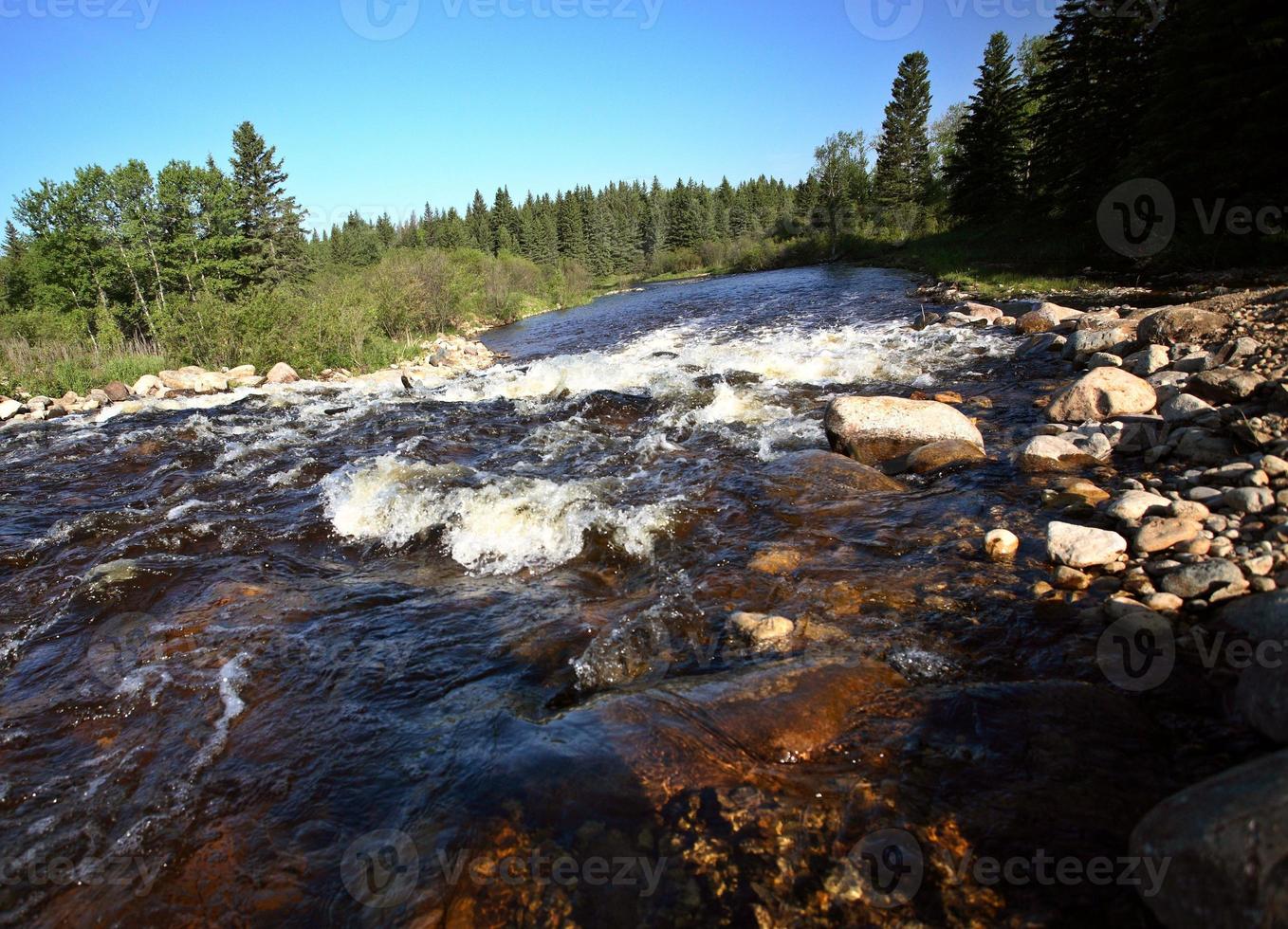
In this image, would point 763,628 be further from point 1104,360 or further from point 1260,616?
point 1104,360

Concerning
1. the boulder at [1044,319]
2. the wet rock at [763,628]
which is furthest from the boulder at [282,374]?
the boulder at [1044,319]

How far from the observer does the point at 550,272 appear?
79.6 m

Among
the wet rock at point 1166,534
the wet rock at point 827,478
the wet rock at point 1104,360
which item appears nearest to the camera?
the wet rock at point 1166,534

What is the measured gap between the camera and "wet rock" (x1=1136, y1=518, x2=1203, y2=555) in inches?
198

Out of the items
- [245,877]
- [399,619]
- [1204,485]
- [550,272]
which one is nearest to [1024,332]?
[1204,485]

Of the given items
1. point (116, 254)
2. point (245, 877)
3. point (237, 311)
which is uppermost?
point (116, 254)

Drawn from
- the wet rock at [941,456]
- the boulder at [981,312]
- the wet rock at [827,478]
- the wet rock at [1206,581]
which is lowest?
the wet rock at [827,478]

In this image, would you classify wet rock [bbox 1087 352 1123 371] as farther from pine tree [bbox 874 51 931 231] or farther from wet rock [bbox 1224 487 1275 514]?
pine tree [bbox 874 51 931 231]

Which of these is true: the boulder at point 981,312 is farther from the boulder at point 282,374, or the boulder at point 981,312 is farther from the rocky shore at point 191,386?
the boulder at point 282,374

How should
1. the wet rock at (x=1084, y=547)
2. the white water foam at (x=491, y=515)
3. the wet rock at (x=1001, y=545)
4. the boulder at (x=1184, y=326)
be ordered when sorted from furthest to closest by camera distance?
the boulder at (x=1184, y=326)
the white water foam at (x=491, y=515)
the wet rock at (x=1001, y=545)
the wet rock at (x=1084, y=547)

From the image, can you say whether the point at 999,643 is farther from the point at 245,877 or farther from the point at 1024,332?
the point at 1024,332

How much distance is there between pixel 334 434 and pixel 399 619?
30.7 feet

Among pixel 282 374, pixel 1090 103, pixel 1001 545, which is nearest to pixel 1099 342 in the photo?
pixel 1001 545

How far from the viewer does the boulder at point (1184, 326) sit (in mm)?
10180
